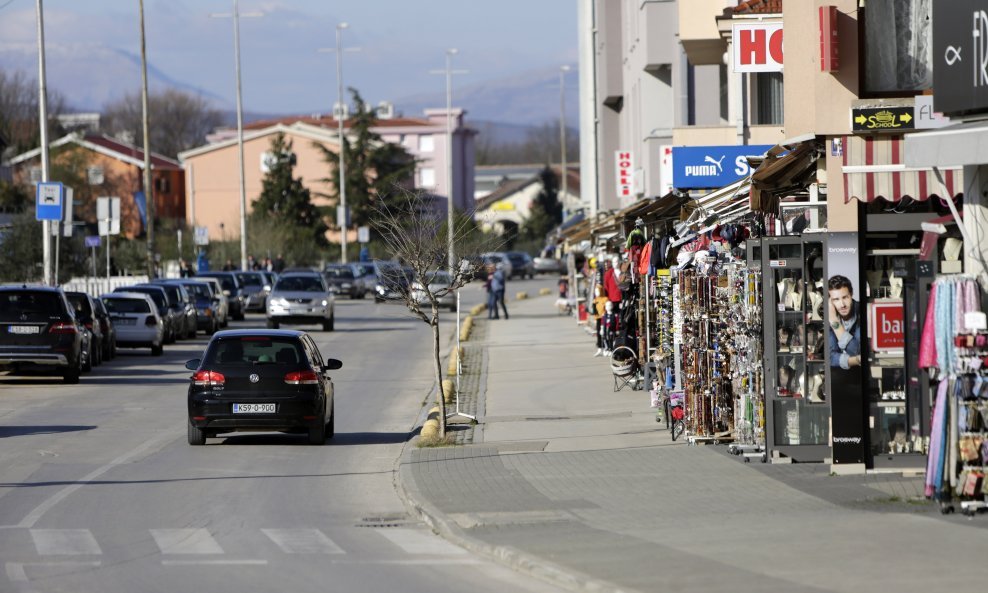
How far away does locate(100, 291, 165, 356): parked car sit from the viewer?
126 ft

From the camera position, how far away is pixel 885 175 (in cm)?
1359

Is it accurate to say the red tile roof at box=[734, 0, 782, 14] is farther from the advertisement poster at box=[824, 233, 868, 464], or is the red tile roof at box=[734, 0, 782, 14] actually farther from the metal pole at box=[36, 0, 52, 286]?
the metal pole at box=[36, 0, 52, 286]

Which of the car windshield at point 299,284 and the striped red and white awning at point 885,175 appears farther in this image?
the car windshield at point 299,284

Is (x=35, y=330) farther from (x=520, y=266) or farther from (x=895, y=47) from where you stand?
(x=520, y=266)

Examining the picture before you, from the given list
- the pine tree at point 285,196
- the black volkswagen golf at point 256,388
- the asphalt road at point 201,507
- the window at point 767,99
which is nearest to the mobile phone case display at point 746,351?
the asphalt road at point 201,507

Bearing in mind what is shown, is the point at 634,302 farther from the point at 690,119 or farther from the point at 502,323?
the point at 502,323

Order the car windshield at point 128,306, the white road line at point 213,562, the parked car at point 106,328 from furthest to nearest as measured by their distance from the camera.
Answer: the car windshield at point 128,306 → the parked car at point 106,328 → the white road line at point 213,562

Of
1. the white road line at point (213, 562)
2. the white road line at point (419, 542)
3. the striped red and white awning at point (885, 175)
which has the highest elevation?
the striped red and white awning at point (885, 175)

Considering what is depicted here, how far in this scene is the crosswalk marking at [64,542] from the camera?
11891 mm

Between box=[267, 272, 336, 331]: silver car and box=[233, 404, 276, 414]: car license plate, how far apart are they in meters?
28.8

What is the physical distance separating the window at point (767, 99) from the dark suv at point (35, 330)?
12.8 meters

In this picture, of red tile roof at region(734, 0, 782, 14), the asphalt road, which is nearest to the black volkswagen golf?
the asphalt road

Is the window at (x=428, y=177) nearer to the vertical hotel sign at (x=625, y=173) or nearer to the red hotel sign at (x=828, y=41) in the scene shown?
the vertical hotel sign at (x=625, y=173)

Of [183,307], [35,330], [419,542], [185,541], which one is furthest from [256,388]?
[183,307]
